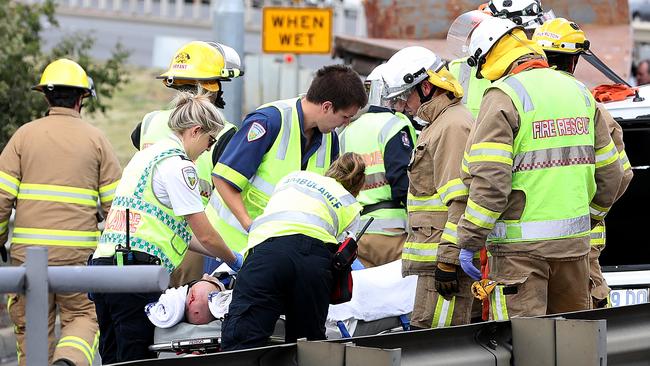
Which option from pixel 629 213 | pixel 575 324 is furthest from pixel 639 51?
pixel 575 324

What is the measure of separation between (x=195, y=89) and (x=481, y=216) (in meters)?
2.42

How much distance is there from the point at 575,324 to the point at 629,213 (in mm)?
3413

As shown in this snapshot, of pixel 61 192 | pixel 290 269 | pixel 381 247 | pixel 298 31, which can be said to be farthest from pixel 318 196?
pixel 298 31

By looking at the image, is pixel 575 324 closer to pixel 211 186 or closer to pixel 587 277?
pixel 587 277

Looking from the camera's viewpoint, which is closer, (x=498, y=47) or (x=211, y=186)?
(x=498, y=47)

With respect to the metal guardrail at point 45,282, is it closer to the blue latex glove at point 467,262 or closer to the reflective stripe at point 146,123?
the blue latex glove at point 467,262

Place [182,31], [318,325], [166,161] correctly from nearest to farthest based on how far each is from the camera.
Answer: [318,325] → [166,161] → [182,31]

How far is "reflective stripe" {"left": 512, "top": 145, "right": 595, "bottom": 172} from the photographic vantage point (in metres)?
6.16

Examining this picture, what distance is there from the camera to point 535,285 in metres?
6.19

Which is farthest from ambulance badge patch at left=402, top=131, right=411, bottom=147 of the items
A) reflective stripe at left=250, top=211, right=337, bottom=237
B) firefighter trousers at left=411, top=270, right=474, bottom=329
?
reflective stripe at left=250, top=211, right=337, bottom=237

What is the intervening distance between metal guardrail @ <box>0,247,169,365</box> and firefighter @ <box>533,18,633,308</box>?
157 inches

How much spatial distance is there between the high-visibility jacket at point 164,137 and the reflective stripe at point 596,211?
7.11 feet

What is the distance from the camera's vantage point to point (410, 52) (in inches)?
270

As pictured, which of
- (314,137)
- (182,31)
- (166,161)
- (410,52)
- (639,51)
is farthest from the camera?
(182,31)
